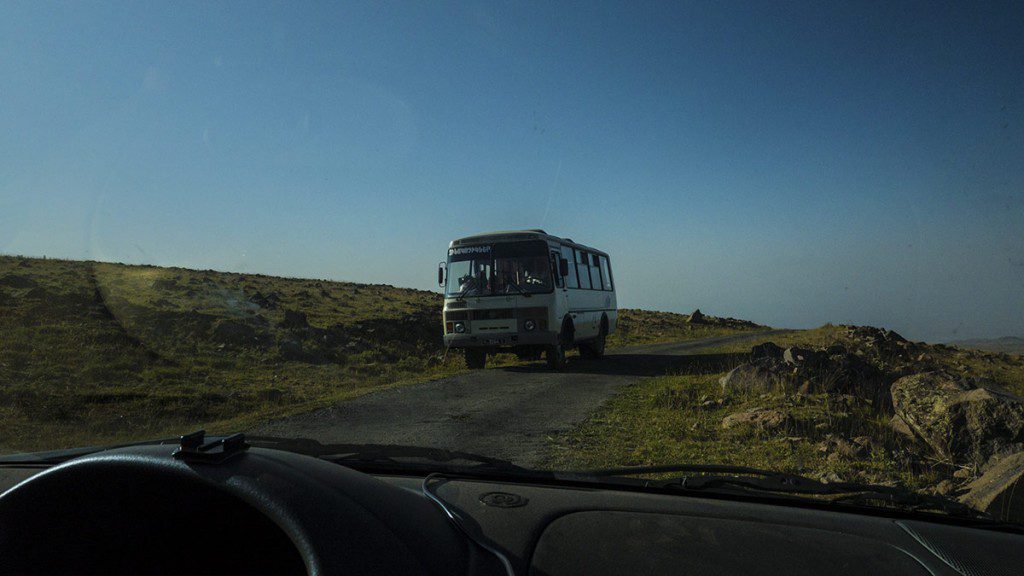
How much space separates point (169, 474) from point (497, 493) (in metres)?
1.06

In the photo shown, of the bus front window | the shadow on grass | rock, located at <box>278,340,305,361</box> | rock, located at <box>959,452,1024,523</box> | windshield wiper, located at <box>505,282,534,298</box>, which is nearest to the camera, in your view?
rock, located at <box>959,452,1024,523</box>

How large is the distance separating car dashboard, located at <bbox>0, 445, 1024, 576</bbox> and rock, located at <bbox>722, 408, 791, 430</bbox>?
5.19 m

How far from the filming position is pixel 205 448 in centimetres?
144

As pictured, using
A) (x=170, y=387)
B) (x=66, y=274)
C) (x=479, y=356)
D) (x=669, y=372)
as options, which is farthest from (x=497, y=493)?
(x=66, y=274)

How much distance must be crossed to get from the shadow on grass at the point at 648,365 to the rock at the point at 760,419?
606 centimetres

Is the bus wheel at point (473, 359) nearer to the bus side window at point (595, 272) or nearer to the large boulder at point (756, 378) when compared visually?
the bus side window at point (595, 272)

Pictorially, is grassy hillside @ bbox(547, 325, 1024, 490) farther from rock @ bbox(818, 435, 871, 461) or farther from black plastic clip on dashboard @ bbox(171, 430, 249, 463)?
black plastic clip on dashboard @ bbox(171, 430, 249, 463)

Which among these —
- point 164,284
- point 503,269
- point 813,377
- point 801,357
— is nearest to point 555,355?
point 503,269

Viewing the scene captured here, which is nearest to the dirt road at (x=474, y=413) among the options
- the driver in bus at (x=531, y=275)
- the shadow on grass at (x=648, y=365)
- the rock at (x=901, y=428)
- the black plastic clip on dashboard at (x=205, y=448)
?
the shadow on grass at (x=648, y=365)

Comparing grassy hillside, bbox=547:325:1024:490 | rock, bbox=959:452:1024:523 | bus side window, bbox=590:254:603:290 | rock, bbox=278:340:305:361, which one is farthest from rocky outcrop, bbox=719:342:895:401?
rock, bbox=278:340:305:361

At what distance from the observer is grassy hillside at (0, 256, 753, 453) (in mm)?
8664

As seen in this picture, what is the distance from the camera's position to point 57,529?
1655mm

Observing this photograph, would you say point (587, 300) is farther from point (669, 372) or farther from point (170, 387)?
point (170, 387)

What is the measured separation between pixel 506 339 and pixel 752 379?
19.4 feet
